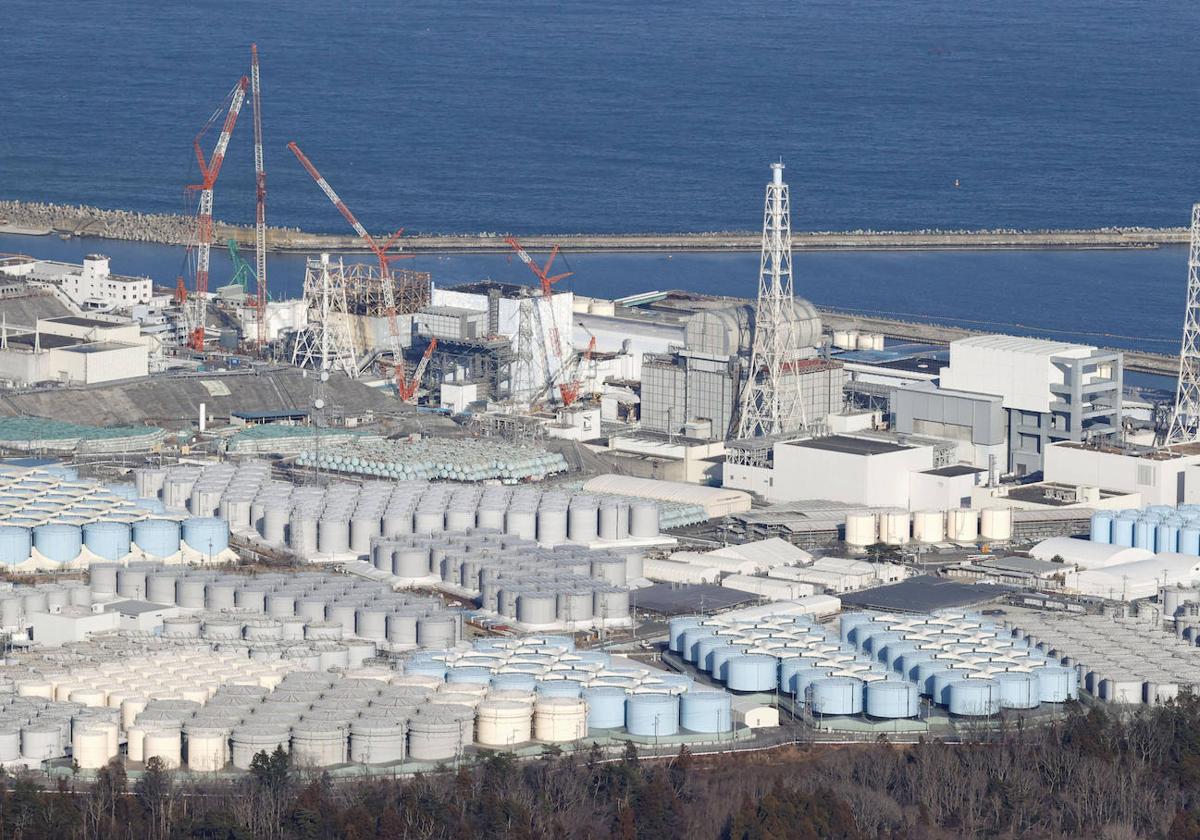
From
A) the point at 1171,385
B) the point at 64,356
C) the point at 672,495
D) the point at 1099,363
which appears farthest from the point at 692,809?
the point at 1171,385

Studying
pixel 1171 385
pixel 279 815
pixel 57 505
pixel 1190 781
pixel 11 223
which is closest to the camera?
pixel 279 815

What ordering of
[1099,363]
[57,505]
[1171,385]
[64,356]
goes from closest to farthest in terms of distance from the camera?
[57,505] < [1099,363] < [64,356] < [1171,385]

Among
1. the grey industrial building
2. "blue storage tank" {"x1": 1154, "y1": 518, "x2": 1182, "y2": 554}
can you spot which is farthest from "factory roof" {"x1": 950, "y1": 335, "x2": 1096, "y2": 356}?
"blue storage tank" {"x1": 1154, "y1": 518, "x2": 1182, "y2": 554}

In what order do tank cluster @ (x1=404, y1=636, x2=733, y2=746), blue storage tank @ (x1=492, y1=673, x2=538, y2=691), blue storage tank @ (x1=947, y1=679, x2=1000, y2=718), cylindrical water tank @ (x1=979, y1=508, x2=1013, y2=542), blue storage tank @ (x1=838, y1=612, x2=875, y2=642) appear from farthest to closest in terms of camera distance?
cylindrical water tank @ (x1=979, y1=508, x2=1013, y2=542)
blue storage tank @ (x1=838, y1=612, x2=875, y2=642)
blue storage tank @ (x1=947, y1=679, x2=1000, y2=718)
blue storage tank @ (x1=492, y1=673, x2=538, y2=691)
tank cluster @ (x1=404, y1=636, x2=733, y2=746)

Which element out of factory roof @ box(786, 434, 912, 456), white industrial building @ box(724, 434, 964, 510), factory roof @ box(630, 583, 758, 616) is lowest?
factory roof @ box(630, 583, 758, 616)

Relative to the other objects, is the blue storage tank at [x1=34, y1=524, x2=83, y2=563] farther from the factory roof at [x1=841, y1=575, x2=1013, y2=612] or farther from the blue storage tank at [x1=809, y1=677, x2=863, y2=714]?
the blue storage tank at [x1=809, y1=677, x2=863, y2=714]

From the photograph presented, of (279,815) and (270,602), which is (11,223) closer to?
(270,602)

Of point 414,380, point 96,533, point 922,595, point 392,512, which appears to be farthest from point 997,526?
point 414,380
